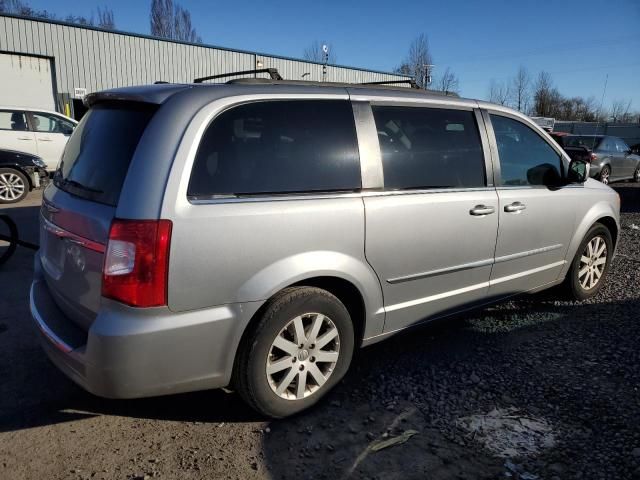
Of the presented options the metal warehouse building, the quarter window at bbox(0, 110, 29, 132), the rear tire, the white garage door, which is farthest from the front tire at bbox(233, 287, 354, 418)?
the white garage door

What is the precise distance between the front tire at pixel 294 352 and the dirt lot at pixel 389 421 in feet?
0.52

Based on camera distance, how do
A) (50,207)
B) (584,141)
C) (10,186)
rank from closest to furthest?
(50,207), (10,186), (584,141)

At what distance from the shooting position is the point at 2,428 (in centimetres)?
275

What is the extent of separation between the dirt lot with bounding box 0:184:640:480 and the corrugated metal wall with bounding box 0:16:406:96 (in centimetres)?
1811

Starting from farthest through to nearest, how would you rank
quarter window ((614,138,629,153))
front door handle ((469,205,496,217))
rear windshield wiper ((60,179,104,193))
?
1. quarter window ((614,138,629,153))
2. front door handle ((469,205,496,217))
3. rear windshield wiper ((60,179,104,193))

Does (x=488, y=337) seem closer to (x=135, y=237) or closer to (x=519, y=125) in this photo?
(x=519, y=125)

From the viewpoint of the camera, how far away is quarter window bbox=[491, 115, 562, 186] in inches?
153

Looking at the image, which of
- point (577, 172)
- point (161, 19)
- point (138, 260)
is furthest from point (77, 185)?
point (161, 19)

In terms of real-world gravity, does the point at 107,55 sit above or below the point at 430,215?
above

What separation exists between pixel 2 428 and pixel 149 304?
4.23 feet

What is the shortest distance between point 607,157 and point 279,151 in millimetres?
13751

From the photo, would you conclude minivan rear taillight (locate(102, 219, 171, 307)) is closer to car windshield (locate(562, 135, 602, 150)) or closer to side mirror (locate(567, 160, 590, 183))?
side mirror (locate(567, 160, 590, 183))

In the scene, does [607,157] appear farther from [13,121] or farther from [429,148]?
[13,121]

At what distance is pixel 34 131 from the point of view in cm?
1162
